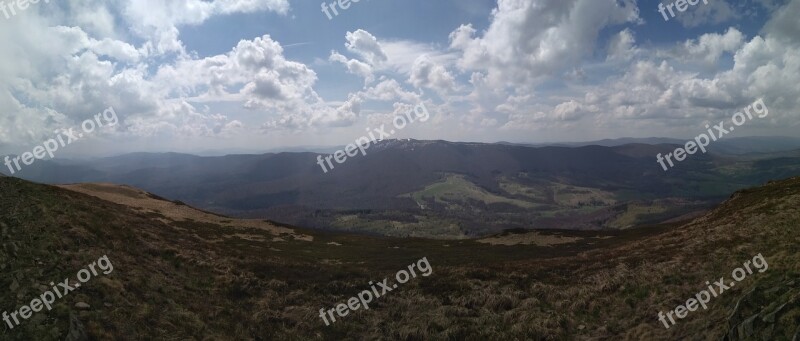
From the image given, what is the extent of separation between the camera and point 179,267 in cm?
3002

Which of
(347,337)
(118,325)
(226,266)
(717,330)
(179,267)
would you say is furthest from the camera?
(226,266)

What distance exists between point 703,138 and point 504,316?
198ft

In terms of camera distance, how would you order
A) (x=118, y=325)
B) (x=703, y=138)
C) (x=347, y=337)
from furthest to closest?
1. (x=703, y=138)
2. (x=347, y=337)
3. (x=118, y=325)

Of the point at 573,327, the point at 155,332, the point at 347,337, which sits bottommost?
the point at 573,327

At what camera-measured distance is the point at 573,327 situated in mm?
20328

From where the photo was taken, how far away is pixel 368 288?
30.9m

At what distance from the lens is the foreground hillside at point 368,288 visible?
16.9 meters

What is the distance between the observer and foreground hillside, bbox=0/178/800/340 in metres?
16.9

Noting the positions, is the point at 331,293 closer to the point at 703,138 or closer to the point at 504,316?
the point at 504,316

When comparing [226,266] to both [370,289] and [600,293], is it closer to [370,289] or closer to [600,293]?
[370,289]

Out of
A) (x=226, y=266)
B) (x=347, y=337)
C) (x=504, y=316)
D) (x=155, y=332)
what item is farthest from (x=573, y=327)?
(x=226, y=266)

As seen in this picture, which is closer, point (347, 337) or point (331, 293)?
point (347, 337)

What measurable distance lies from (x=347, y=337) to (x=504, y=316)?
9264mm

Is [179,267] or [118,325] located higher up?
[179,267]
